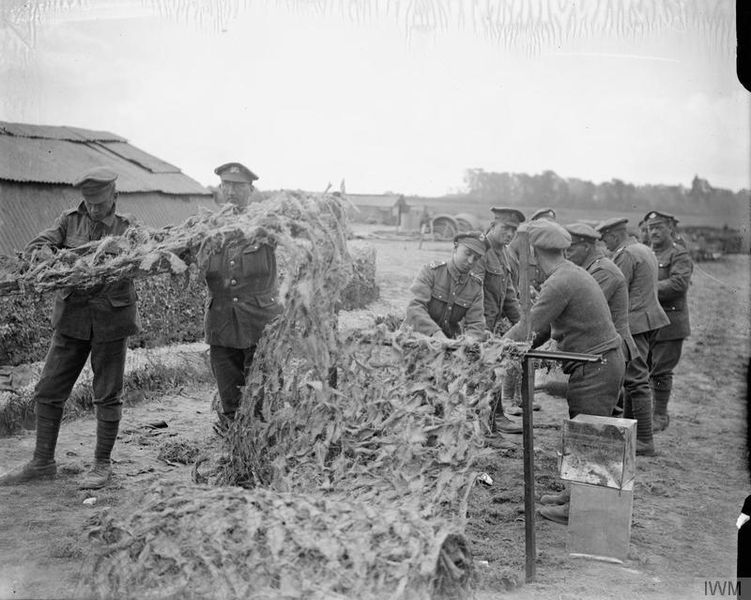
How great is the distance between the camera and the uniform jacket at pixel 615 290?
5.73m

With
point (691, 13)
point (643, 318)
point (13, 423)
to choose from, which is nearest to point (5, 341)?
point (13, 423)

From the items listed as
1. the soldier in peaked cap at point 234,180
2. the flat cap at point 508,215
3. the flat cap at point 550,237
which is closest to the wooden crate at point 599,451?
the flat cap at point 550,237

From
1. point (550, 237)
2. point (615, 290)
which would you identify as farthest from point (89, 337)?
point (615, 290)

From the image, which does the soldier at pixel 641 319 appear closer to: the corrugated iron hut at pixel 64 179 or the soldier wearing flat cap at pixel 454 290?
the soldier wearing flat cap at pixel 454 290

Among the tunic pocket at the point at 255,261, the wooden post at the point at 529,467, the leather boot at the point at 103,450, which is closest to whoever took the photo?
the wooden post at the point at 529,467

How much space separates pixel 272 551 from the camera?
109 inches

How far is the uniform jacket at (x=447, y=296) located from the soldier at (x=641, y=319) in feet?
5.28

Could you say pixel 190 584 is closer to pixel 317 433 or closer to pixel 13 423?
pixel 317 433

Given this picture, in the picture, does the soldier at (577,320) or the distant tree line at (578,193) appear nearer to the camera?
the soldier at (577,320)

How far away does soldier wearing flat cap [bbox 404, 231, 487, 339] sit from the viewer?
19.6 ft

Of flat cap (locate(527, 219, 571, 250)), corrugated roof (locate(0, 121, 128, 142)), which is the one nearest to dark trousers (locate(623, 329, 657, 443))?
flat cap (locate(527, 219, 571, 250))

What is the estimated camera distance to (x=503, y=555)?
4391 mm

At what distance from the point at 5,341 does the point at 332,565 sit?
5.25 m

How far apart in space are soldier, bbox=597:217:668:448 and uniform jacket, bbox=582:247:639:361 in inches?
32.2
